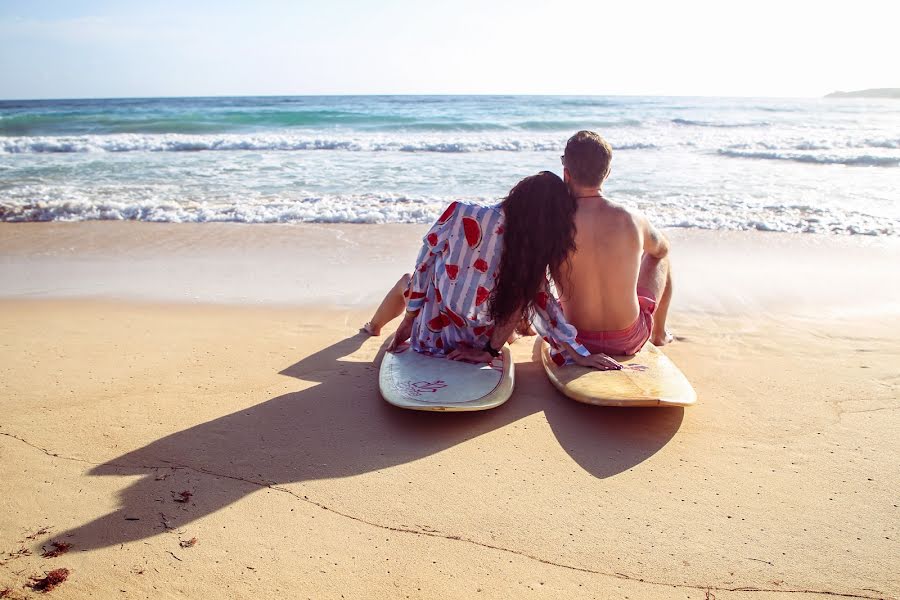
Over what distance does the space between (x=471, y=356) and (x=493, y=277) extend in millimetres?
405

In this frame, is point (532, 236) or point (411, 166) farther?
point (411, 166)

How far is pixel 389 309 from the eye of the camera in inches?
148

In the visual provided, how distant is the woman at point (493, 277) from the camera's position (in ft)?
9.65

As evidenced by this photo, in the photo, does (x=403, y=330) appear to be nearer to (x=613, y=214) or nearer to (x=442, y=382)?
(x=442, y=382)

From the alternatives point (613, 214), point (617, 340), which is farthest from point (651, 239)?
point (617, 340)

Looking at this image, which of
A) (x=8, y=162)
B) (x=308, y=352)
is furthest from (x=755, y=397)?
(x=8, y=162)

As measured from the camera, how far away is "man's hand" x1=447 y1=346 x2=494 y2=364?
315 centimetres

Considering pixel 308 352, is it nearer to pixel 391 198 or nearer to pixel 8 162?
pixel 391 198

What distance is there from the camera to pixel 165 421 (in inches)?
108

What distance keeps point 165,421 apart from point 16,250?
165 inches

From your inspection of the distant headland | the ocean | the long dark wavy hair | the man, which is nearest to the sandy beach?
the man

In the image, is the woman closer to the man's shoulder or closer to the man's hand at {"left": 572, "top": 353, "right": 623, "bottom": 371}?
the man's hand at {"left": 572, "top": 353, "right": 623, "bottom": 371}

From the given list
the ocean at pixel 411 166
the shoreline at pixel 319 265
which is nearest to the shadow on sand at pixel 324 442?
Answer: the shoreline at pixel 319 265

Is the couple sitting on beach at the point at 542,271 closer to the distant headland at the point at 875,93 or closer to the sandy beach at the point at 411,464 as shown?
the sandy beach at the point at 411,464
